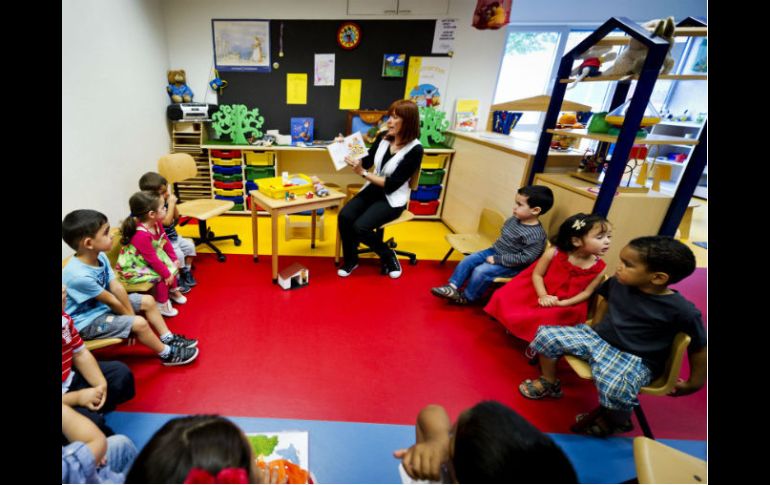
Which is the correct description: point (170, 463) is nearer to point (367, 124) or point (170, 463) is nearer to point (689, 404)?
point (689, 404)

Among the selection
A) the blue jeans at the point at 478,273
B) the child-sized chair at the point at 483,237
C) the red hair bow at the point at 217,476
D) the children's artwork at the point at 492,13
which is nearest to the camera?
the red hair bow at the point at 217,476

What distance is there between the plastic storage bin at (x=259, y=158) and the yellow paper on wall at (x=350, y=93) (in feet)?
3.50

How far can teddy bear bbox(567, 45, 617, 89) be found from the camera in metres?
2.12

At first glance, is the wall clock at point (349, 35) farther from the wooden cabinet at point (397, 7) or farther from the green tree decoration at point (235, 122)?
the green tree decoration at point (235, 122)

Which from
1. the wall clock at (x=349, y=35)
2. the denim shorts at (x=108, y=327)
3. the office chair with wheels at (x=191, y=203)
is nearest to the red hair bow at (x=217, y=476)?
the denim shorts at (x=108, y=327)

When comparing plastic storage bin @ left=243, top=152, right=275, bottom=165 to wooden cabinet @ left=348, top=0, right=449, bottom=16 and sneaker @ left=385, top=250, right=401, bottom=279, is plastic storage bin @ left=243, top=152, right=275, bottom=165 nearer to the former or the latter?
wooden cabinet @ left=348, top=0, right=449, bottom=16

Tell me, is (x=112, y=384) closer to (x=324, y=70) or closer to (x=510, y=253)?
(x=510, y=253)

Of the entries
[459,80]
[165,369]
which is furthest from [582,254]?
[459,80]

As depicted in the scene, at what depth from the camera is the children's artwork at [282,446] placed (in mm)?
1354

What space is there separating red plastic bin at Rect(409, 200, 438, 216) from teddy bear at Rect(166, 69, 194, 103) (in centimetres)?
287

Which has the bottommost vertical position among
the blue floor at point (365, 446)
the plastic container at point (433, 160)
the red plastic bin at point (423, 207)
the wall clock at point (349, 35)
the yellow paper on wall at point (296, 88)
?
the blue floor at point (365, 446)

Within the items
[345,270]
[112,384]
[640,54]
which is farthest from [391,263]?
[640,54]

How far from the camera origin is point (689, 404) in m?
1.81
